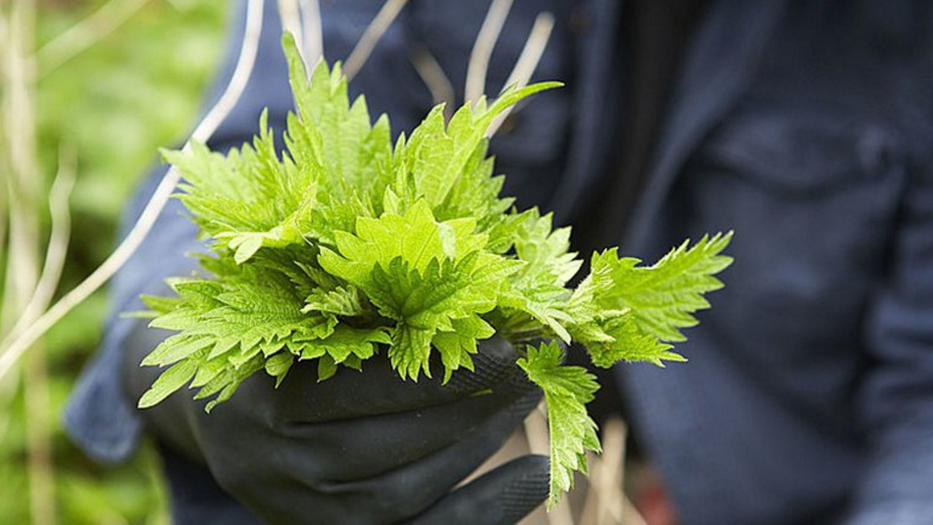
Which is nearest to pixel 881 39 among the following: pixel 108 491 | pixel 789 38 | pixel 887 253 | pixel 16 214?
pixel 789 38

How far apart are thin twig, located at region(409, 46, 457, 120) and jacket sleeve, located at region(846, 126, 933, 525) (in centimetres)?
57

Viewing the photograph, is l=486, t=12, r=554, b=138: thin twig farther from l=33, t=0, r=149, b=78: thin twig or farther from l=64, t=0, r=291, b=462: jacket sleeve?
l=33, t=0, r=149, b=78: thin twig

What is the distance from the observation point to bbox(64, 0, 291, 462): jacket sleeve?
92cm

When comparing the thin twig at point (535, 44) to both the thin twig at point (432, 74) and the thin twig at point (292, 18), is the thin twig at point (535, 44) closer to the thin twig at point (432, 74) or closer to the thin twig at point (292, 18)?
the thin twig at point (432, 74)

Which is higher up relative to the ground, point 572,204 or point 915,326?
point 572,204

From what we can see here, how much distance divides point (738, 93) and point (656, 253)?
217 millimetres

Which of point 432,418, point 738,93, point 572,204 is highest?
point 738,93

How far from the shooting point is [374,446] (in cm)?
57

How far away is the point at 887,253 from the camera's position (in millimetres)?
1260

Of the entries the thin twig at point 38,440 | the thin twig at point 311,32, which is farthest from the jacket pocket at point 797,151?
the thin twig at point 38,440

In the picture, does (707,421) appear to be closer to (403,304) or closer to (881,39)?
(881,39)

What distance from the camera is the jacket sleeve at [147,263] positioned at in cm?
92

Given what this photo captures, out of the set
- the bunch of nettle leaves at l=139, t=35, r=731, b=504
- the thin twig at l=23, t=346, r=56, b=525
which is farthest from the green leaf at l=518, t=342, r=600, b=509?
the thin twig at l=23, t=346, r=56, b=525

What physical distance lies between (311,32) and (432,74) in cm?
34
